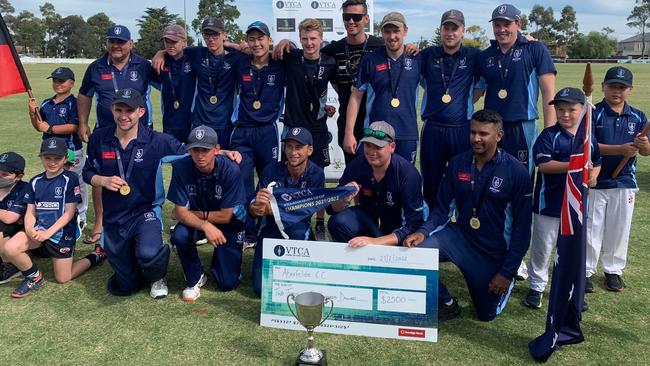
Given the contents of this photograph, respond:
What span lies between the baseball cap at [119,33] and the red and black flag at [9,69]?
3.11 ft

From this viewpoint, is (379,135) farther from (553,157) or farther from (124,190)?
(124,190)

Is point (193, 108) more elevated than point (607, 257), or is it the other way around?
point (193, 108)

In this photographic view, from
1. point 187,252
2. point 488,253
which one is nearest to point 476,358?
point 488,253

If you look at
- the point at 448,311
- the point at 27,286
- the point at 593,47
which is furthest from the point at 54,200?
the point at 593,47

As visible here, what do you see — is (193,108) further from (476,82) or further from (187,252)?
(476,82)

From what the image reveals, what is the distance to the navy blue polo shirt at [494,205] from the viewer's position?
405 centimetres

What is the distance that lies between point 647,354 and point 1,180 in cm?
560

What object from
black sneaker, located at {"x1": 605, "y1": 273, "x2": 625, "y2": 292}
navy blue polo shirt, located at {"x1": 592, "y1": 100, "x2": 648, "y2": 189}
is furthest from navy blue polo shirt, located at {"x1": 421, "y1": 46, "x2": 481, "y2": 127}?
black sneaker, located at {"x1": 605, "y1": 273, "x2": 625, "y2": 292}

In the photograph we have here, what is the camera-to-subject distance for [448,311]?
4.15 m

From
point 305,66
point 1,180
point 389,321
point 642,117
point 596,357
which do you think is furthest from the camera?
point 305,66

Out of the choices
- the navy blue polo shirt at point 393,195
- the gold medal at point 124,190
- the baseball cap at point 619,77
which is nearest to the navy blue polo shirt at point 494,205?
the navy blue polo shirt at point 393,195

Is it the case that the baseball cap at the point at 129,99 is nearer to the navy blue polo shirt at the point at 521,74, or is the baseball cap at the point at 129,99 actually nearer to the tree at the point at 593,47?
the navy blue polo shirt at the point at 521,74

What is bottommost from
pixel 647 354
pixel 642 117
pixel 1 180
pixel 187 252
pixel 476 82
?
pixel 647 354

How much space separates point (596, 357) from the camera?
3.53 metres
